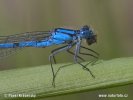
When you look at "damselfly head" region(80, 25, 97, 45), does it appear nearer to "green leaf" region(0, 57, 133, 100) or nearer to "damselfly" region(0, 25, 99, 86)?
"damselfly" region(0, 25, 99, 86)

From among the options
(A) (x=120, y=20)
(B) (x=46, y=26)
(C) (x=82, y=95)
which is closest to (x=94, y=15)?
(A) (x=120, y=20)

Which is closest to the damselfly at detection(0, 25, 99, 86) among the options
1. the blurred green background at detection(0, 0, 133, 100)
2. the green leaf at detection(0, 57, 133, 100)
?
the blurred green background at detection(0, 0, 133, 100)

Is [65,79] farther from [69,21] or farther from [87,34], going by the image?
[69,21]

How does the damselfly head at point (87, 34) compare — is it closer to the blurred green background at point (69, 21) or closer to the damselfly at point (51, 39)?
the damselfly at point (51, 39)

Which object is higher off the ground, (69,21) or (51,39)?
(69,21)

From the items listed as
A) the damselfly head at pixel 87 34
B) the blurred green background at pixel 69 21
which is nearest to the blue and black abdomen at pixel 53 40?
the damselfly head at pixel 87 34

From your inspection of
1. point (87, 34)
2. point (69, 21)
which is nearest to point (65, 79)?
point (87, 34)

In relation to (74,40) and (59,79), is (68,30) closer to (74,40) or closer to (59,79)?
(74,40)
